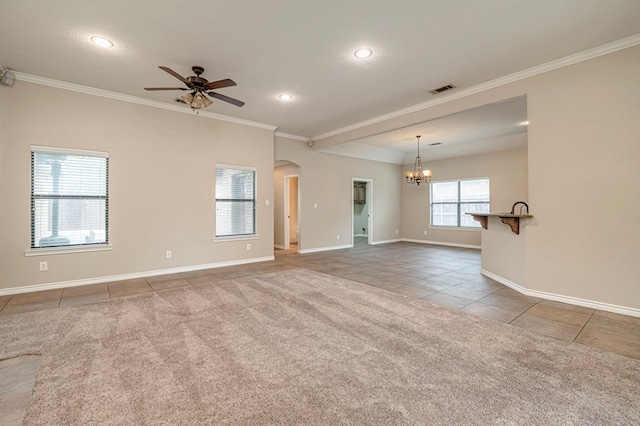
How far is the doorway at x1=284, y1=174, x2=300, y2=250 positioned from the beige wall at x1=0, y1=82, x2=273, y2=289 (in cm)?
204

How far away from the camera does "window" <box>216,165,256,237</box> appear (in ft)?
19.0

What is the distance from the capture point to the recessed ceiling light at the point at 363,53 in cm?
331

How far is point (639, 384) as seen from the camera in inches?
73.7

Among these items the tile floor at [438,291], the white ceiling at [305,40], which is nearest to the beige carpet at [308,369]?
the tile floor at [438,291]

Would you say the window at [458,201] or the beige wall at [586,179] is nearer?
the beige wall at [586,179]

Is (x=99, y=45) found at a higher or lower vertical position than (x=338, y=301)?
higher

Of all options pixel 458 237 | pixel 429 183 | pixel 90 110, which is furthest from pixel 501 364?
pixel 429 183

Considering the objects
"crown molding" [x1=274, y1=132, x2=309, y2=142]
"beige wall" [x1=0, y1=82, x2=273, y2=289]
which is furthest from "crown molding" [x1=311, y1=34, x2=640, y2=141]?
"beige wall" [x1=0, y1=82, x2=273, y2=289]

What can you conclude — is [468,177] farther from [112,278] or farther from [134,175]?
[112,278]

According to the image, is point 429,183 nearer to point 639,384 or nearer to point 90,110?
point 639,384

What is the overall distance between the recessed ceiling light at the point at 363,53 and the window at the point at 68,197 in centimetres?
421

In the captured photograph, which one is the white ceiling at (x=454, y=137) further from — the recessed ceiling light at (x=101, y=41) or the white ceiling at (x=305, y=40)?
the recessed ceiling light at (x=101, y=41)

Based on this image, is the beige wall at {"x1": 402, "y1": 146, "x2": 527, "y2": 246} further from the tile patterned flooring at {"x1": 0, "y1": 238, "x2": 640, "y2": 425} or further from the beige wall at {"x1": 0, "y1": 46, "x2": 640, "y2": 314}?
the beige wall at {"x1": 0, "y1": 46, "x2": 640, "y2": 314}

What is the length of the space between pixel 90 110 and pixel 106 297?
293 centimetres
